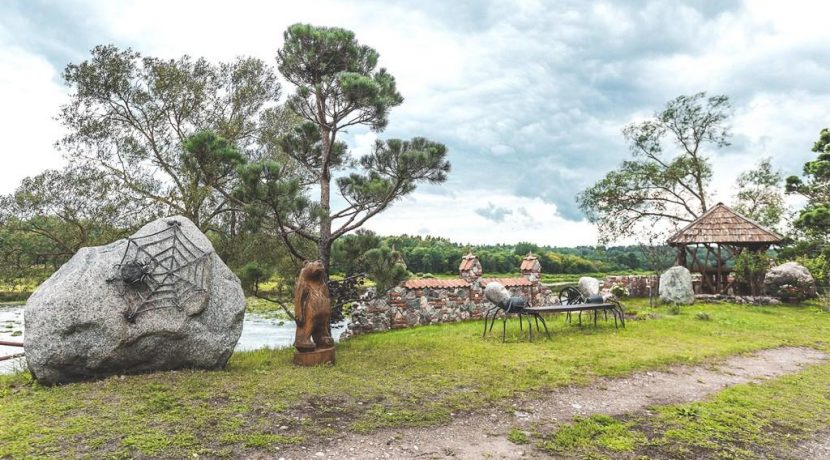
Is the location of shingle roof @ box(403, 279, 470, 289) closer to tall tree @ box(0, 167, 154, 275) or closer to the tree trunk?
the tree trunk

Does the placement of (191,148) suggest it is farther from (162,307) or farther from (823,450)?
(823,450)

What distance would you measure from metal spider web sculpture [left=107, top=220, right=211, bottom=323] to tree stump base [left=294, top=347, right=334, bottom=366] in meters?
1.55

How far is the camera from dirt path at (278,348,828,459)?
3.92 meters

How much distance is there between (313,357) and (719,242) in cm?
1668

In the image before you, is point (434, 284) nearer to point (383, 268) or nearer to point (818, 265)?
point (383, 268)

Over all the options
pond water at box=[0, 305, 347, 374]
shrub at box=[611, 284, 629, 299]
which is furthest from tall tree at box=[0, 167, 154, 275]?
shrub at box=[611, 284, 629, 299]

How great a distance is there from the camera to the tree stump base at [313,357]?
670cm

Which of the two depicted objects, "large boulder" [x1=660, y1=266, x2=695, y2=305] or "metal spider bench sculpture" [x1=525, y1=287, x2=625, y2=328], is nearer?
"metal spider bench sculpture" [x1=525, y1=287, x2=625, y2=328]

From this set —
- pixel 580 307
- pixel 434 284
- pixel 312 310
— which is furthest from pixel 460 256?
pixel 312 310

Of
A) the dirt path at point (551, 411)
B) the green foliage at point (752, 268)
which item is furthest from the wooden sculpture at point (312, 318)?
the green foliage at point (752, 268)

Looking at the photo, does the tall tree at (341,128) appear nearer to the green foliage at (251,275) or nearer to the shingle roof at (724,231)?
the green foliage at (251,275)

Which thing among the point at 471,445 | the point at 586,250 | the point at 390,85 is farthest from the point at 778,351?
the point at 586,250

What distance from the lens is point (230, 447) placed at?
380 cm

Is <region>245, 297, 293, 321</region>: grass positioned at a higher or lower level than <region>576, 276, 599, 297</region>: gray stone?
lower
